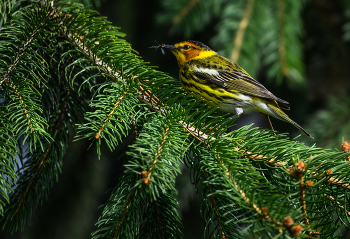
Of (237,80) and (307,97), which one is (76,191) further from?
(307,97)

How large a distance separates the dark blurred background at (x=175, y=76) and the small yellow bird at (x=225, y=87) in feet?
0.66

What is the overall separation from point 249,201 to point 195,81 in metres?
1.52

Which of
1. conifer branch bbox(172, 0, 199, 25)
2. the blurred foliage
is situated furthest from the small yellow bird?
the blurred foliage

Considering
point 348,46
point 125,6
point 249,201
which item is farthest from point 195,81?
point 348,46

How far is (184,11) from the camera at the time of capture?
8.47 ft

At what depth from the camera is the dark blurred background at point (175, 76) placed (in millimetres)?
2307

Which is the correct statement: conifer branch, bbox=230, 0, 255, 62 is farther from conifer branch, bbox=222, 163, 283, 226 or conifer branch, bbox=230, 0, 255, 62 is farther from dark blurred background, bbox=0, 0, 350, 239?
conifer branch, bbox=222, 163, 283, 226

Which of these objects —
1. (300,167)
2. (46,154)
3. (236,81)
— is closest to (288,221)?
(300,167)

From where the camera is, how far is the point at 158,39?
9.85 feet

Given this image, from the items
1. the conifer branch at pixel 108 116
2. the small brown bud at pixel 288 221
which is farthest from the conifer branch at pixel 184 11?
the small brown bud at pixel 288 221

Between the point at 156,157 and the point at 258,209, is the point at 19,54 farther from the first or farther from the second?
the point at 258,209

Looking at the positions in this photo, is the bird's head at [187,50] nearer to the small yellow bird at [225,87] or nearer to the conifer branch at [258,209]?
the small yellow bird at [225,87]

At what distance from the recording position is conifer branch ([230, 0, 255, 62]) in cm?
247

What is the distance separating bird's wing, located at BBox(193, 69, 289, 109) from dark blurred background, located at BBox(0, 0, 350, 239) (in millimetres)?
212
